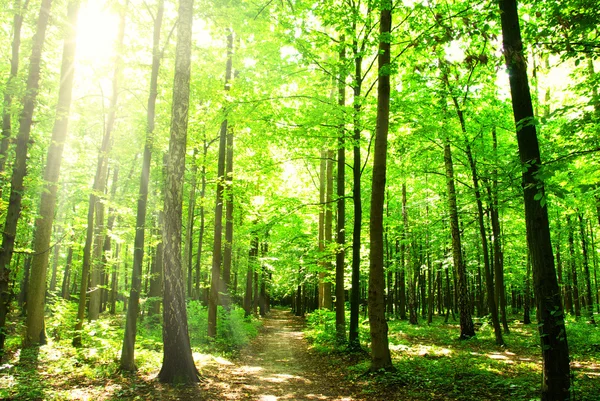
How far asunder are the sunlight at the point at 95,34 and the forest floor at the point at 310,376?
10.1 metres

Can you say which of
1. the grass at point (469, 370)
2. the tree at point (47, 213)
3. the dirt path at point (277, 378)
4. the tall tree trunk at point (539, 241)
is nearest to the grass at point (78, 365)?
the tree at point (47, 213)

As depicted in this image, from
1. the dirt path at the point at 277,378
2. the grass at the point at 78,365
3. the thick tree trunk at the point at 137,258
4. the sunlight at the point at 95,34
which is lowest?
the dirt path at the point at 277,378

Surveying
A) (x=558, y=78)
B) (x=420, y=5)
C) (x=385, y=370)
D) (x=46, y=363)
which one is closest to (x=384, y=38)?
(x=420, y=5)

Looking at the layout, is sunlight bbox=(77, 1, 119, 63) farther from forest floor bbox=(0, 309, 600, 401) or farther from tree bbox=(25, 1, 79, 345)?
forest floor bbox=(0, 309, 600, 401)

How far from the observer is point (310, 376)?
9281mm

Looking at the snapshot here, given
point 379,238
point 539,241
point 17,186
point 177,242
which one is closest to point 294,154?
point 379,238

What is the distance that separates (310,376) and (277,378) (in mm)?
883

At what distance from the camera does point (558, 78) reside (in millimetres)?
19016

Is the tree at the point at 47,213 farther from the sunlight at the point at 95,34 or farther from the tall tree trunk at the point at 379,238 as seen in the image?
the tall tree trunk at the point at 379,238

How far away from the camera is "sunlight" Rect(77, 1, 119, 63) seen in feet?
39.9

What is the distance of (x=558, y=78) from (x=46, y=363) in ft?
83.2

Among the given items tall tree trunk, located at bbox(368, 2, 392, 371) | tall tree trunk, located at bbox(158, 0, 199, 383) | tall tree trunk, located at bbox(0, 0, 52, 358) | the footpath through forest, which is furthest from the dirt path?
tall tree trunk, located at bbox(0, 0, 52, 358)

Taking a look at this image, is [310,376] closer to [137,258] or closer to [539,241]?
[137,258]

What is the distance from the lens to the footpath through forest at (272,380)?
7152mm
